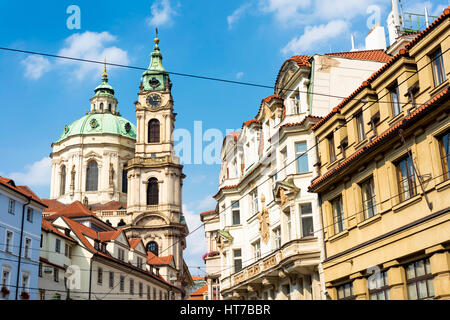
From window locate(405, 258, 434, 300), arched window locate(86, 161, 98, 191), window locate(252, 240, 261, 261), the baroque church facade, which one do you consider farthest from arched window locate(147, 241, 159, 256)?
window locate(405, 258, 434, 300)

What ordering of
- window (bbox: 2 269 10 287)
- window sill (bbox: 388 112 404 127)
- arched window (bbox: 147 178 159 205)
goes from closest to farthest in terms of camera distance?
window sill (bbox: 388 112 404 127) → window (bbox: 2 269 10 287) → arched window (bbox: 147 178 159 205)

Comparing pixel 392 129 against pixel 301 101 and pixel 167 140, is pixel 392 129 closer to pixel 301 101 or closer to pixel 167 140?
pixel 301 101

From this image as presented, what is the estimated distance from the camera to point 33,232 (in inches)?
1911

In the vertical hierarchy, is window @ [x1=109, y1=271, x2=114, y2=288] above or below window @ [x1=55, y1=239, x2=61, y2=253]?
below

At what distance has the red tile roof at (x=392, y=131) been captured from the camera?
20.2 metres

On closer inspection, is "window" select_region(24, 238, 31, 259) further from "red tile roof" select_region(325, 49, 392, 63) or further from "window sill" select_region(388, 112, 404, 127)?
"window sill" select_region(388, 112, 404, 127)

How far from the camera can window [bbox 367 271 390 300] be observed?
76.4ft

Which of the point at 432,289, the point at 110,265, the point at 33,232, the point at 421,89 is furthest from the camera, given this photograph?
the point at 110,265

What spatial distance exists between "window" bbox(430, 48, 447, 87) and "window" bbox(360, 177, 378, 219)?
5395mm

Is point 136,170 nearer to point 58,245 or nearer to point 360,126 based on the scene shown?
point 58,245

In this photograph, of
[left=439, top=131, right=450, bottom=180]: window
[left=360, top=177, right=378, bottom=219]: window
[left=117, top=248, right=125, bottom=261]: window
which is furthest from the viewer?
[left=117, top=248, right=125, bottom=261]: window
